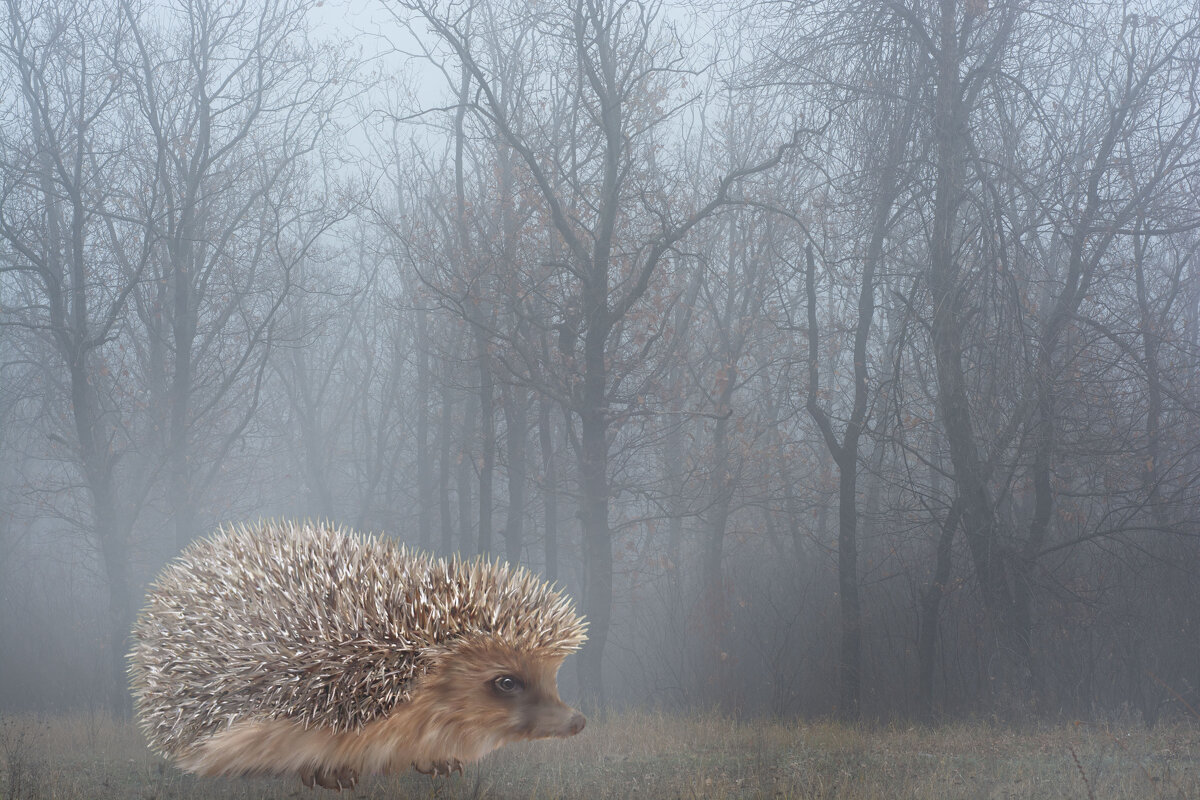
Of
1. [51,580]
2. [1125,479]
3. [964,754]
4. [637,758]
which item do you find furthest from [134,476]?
[1125,479]

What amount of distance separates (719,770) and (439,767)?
2.06 metres

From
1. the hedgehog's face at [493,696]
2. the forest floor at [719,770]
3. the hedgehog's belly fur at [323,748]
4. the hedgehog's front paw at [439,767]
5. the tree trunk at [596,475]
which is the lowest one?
the forest floor at [719,770]

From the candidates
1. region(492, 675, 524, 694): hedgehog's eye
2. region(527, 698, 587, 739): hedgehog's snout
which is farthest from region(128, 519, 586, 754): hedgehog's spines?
region(527, 698, 587, 739): hedgehog's snout

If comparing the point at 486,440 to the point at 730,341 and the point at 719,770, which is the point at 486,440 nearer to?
the point at 730,341

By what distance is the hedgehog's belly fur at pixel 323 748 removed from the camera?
12.1ft

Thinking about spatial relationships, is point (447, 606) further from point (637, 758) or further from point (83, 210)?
point (83, 210)

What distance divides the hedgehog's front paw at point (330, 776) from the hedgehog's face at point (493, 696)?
451mm

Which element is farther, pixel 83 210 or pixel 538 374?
pixel 83 210

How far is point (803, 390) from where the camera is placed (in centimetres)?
1221

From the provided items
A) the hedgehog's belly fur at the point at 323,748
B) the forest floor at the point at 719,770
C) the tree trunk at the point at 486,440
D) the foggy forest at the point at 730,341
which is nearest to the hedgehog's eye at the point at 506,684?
the hedgehog's belly fur at the point at 323,748

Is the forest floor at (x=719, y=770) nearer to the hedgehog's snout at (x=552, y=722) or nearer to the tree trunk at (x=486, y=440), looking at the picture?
the hedgehog's snout at (x=552, y=722)

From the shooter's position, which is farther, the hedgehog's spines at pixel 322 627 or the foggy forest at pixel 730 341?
the foggy forest at pixel 730 341

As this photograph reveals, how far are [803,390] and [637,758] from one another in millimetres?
7511

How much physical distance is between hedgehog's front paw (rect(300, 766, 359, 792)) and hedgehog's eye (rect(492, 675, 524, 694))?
69cm
